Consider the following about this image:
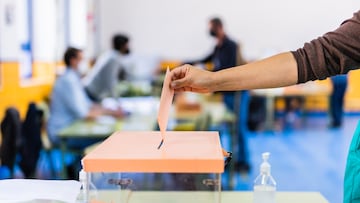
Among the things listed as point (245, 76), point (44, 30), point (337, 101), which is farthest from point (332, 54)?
point (337, 101)

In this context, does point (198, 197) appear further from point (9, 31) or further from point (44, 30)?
point (44, 30)

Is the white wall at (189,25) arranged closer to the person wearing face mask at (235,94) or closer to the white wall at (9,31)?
the person wearing face mask at (235,94)

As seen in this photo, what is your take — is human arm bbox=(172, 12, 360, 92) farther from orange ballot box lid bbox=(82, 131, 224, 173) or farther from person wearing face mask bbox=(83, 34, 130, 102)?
person wearing face mask bbox=(83, 34, 130, 102)

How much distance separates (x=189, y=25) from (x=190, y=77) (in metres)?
8.67

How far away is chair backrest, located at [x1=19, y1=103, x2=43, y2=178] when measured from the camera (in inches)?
132

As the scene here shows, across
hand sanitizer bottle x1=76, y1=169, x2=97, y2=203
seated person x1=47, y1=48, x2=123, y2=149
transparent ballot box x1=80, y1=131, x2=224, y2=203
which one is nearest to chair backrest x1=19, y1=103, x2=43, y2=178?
seated person x1=47, y1=48, x2=123, y2=149

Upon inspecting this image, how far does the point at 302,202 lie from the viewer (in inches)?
54.8

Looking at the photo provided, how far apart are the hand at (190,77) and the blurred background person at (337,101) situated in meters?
7.50

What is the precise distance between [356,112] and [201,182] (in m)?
9.22

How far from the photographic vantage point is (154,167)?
0.95 metres

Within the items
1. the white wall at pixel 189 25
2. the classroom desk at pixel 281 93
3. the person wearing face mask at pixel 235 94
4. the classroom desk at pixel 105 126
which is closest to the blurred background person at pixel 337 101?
the classroom desk at pixel 281 93

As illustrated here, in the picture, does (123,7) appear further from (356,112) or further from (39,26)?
(356,112)

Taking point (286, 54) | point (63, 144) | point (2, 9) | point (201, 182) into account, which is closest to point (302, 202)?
point (201, 182)

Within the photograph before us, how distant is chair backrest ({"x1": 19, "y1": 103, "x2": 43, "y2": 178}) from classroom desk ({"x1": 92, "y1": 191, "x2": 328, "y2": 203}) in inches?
85.7
